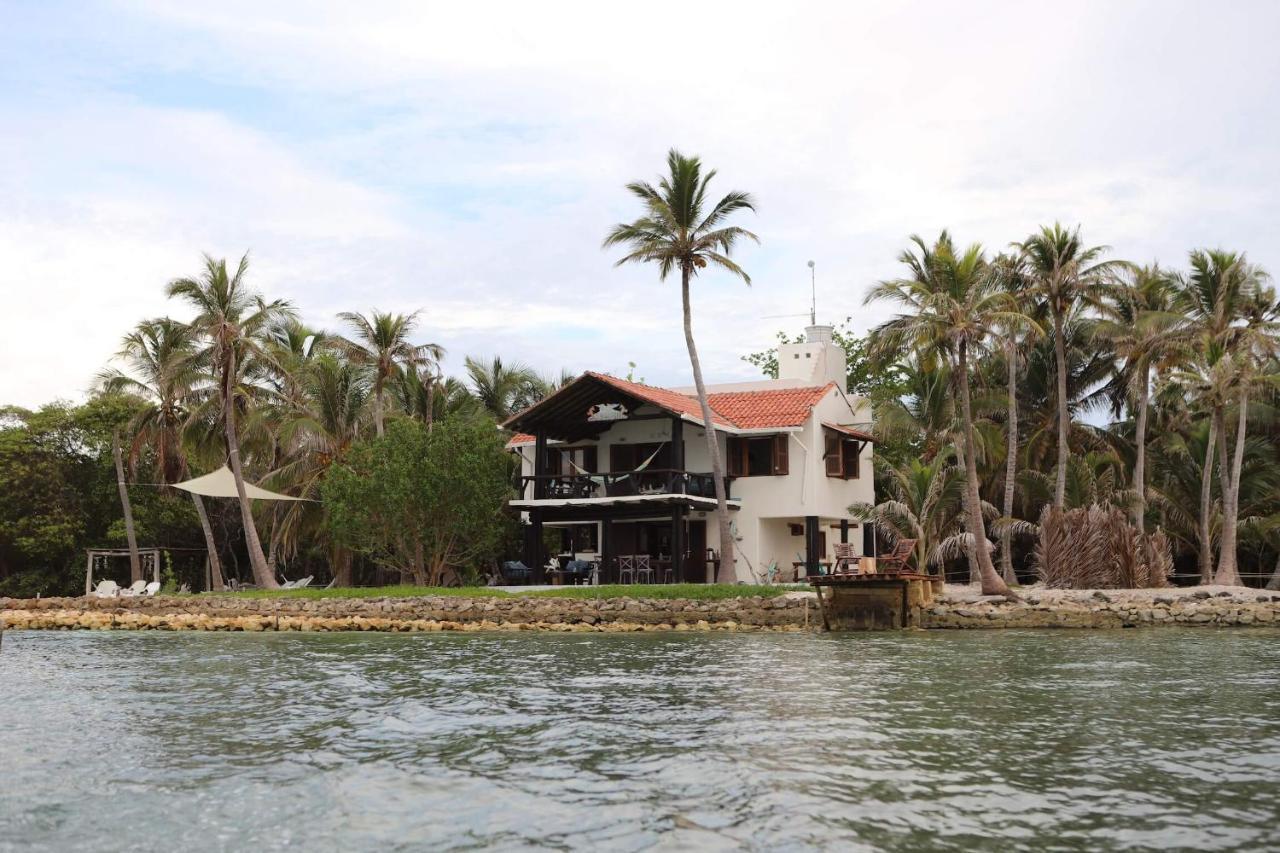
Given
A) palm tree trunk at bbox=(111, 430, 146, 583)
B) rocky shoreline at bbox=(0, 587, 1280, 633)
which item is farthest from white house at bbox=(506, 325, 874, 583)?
palm tree trunk at bbox=(111, 430, 146, 583)

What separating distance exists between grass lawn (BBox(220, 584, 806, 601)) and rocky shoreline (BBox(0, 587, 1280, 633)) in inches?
18.4

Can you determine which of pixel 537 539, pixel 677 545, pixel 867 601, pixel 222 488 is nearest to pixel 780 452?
pixel 677 545

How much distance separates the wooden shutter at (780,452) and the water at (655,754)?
49.2 ft

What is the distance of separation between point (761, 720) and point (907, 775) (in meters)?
3.24

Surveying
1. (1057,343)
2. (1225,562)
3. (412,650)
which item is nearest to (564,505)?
(412,650)

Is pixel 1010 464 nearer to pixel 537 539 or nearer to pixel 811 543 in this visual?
pixel 811 543

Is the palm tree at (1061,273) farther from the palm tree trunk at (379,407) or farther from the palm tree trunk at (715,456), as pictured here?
the palm tree trunk at (379,407)

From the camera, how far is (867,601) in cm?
2711

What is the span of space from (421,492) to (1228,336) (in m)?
21.9

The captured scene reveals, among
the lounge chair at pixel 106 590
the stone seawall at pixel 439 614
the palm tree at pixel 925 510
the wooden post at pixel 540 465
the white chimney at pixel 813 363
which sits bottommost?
the stone seawall at pixel 439 614

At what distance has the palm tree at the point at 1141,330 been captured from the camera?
33438 mm

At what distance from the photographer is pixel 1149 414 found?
40.2 metres

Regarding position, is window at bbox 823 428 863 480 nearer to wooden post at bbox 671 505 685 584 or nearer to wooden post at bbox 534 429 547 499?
wooden post at bbox 671 505 685 584

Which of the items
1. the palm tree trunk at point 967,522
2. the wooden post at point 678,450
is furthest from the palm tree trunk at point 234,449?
the palm tree trunk at point 967,522
